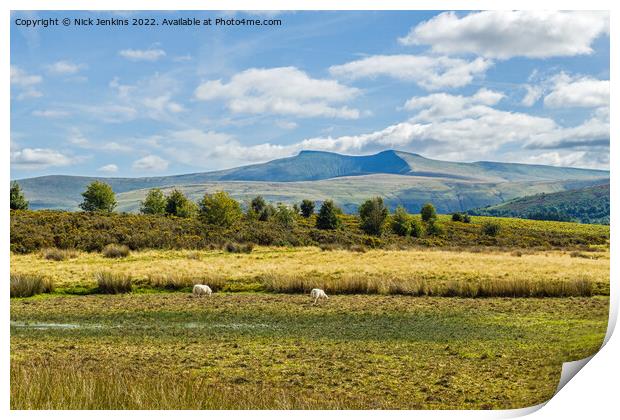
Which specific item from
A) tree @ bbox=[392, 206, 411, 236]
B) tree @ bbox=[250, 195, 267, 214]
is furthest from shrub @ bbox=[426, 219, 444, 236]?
tree @ bbox=[250, 195, 267, 214]

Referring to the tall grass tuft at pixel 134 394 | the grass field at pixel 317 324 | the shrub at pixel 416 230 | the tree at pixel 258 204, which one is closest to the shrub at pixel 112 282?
the grass field at pixel 317 324

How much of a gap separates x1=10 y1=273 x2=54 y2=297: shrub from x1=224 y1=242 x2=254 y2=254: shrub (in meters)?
3.07

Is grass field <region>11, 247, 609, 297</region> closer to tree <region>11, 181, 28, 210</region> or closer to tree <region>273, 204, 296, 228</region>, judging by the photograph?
tree <region>273, 204, 296, 228</region>

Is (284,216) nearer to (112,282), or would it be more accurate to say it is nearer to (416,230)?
(416,230)

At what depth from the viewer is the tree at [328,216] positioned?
463 inches

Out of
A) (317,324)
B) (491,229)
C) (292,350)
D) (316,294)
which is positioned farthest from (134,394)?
(491,229)

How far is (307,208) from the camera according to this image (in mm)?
12125

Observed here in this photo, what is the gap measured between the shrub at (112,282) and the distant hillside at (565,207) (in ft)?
21.3

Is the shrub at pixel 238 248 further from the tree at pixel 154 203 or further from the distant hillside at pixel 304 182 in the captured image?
the tree at pixel 154 203

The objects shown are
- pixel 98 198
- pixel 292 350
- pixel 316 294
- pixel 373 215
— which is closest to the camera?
pixel 292 350

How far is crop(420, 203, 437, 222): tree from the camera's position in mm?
12148

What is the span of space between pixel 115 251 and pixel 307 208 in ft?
11.6

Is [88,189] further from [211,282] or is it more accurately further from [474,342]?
[474,342]

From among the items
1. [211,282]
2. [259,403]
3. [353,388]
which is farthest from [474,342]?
[211,282]
